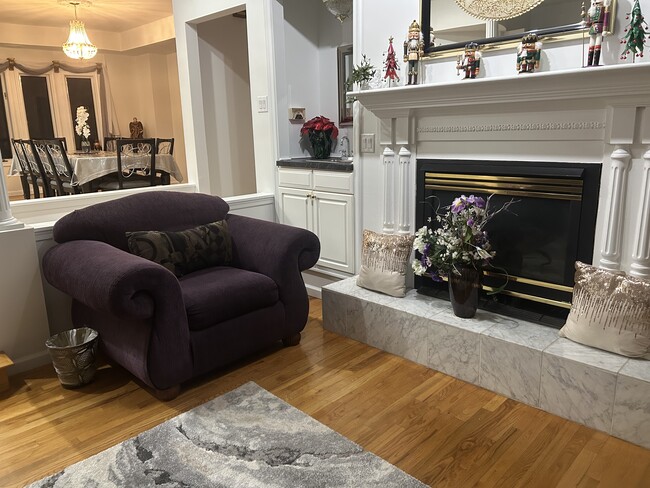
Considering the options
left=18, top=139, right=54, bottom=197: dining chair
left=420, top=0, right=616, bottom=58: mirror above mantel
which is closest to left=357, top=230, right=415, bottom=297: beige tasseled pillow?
left=420, top=0, right=616, bottom=58: mirror above mantel

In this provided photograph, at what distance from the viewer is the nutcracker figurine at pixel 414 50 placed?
108 inches

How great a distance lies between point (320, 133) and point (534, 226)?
5.91ft

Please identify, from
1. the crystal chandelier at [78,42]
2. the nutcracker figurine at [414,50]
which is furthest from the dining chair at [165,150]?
the nutcracker figurine at [414,50]

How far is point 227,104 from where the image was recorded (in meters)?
4.94

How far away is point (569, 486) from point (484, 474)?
0.28 meters

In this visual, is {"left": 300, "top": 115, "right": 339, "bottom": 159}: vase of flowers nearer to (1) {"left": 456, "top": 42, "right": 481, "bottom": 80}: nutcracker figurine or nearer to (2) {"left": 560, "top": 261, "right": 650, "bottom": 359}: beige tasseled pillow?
(1) {"left": 456, "top": 42, "right": 481, "bottom": 80}: nutcracker figurine

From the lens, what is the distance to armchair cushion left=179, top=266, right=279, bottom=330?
7.84 feet

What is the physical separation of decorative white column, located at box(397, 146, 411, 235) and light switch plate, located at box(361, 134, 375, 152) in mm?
227

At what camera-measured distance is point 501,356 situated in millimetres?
2348

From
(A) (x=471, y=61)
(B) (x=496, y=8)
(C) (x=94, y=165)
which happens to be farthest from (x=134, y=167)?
(B) (x=496, y=8)

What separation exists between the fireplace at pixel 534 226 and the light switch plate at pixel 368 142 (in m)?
0.45

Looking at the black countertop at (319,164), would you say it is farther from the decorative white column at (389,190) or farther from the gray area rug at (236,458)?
the gray area rug at (236,458)

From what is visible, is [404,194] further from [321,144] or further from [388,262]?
[321,144]

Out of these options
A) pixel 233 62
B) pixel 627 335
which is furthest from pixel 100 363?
pixel 233 62
